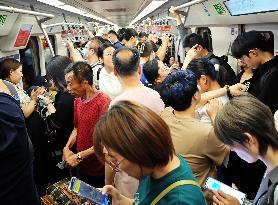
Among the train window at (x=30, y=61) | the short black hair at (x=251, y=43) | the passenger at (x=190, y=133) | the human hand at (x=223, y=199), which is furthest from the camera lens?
the train window at (x=30, y=61)

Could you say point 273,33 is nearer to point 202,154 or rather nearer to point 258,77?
point 258,77

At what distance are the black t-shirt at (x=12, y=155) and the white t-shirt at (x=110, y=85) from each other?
1445mm

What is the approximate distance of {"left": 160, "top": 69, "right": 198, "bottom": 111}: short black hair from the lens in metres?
1.77

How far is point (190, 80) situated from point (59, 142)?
157 cm

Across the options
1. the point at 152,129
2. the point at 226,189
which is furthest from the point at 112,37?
the point at 152,129

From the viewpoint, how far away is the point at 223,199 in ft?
4.67

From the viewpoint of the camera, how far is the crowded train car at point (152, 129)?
114cm

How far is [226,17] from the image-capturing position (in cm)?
423

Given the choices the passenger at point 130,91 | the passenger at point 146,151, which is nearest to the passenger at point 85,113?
the passenger at point 130,91

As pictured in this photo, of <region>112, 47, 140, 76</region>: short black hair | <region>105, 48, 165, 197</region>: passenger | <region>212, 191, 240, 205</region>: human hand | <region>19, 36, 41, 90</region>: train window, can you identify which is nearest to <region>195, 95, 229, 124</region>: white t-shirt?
<region>105, 48, 165, 197</region>: passenger

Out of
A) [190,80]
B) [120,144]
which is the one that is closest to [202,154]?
[190,80]

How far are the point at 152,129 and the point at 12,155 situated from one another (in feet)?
2.87

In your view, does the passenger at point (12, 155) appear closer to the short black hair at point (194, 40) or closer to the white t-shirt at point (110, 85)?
the white t-shirt at point (110, 85)

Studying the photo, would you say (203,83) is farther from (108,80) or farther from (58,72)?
(58,72)
